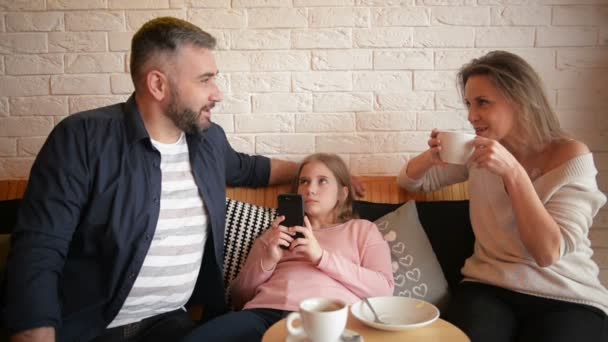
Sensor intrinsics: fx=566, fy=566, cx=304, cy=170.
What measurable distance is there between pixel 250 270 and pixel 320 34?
37.2 inches

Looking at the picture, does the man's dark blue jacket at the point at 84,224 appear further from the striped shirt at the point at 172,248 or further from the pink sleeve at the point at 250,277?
the pink sleeve at the point at 250,277

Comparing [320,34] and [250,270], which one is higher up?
[320,34]

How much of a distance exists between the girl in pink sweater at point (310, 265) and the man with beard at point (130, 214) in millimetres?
162

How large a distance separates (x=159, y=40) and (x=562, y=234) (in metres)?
1.25

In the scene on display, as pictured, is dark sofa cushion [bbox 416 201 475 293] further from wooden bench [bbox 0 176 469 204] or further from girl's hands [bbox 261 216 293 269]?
girl's hands [bbox 261 216 293 269]

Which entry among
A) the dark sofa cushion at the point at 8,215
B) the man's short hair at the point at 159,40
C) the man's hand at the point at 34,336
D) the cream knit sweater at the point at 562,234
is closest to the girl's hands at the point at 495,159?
the cream knit sweater at the point at 562,234

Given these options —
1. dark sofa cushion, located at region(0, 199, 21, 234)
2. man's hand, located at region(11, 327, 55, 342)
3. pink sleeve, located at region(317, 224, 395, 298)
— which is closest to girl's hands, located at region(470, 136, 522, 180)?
pink sleeve, located at region(317, 224, 395, 298)

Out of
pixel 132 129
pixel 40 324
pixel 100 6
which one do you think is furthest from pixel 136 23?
pixel 40 324

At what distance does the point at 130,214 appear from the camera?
1.57m

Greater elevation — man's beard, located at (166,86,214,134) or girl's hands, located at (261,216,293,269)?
man's beard, located at (166,86,214,134)

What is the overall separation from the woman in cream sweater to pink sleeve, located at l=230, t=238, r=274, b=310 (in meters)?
0.57

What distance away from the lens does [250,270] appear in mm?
1701

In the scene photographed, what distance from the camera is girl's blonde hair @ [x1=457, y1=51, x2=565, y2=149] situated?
5.44ft

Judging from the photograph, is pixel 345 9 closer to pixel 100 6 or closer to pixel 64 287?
pixel 100 6
